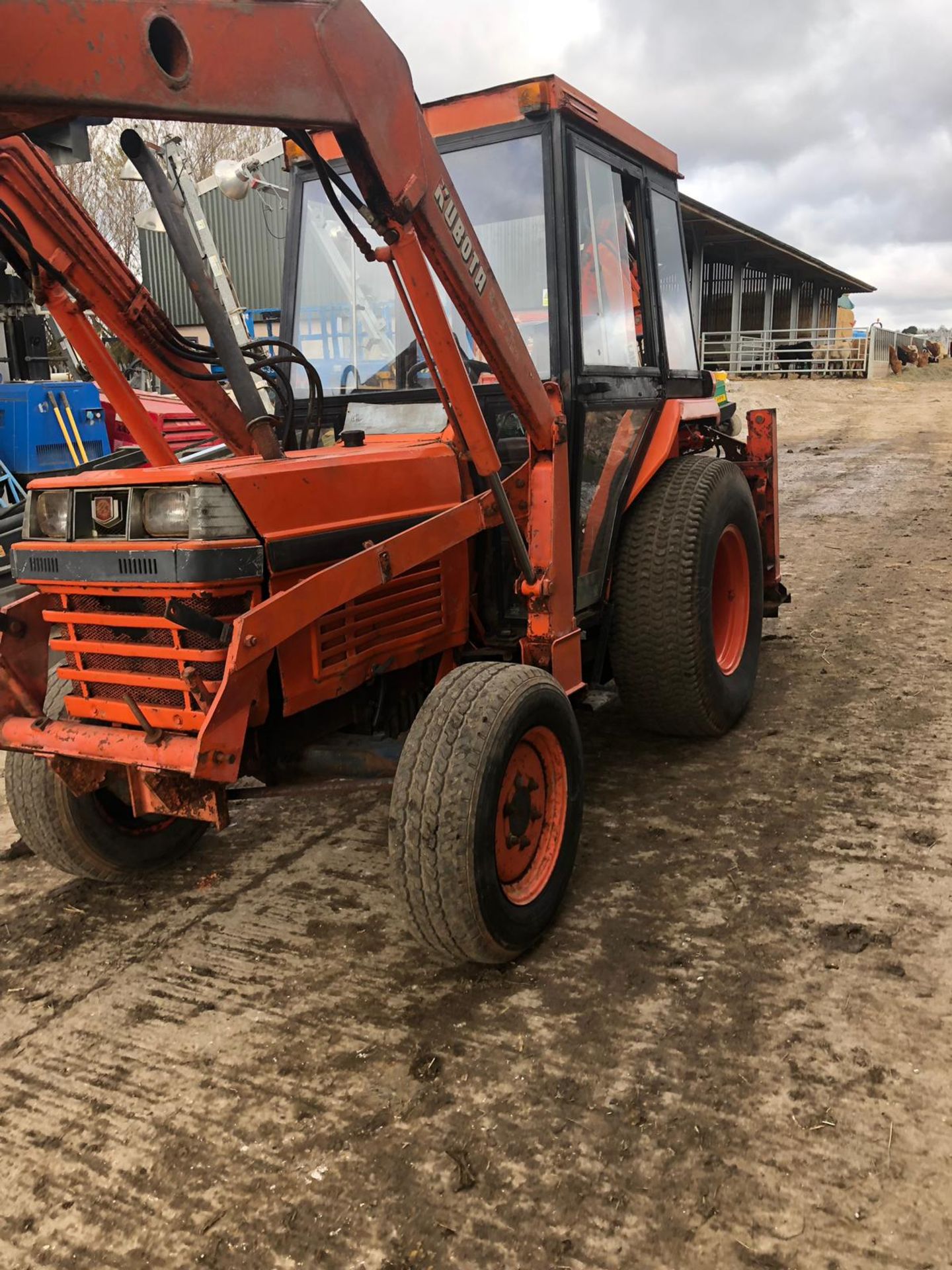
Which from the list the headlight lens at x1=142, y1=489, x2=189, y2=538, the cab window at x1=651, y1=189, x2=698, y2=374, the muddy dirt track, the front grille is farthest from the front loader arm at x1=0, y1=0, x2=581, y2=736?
the cab window at x1=651, y1=189, x2=698, y2=374

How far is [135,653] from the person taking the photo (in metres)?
2.62

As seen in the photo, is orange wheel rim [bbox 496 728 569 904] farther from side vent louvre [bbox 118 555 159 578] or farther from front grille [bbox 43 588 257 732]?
side vent louvre [bbox 118 555 159 578]

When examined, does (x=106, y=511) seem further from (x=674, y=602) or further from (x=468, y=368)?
(x=674, y=602)

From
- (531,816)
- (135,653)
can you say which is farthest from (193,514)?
(531,816)

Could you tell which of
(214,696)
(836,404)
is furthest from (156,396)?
(836,404)

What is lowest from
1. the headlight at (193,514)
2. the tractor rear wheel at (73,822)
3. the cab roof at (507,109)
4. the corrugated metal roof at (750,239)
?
the tractor rear wheel at (73,822)

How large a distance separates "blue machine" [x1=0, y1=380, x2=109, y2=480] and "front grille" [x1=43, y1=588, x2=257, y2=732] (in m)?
6.19

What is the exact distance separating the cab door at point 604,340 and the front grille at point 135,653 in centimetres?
158

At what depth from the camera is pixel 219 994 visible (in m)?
2.72

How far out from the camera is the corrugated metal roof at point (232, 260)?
81.5 feet

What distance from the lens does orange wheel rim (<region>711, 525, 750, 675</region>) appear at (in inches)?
179

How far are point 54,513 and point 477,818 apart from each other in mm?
1380

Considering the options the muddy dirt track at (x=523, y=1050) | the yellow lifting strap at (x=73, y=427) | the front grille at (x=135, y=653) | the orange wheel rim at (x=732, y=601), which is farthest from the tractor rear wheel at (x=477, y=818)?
the yellow lifting strap at (x=73, y=427)

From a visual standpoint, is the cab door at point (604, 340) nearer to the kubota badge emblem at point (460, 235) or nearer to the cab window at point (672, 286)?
the cab window at point (672, 286)
